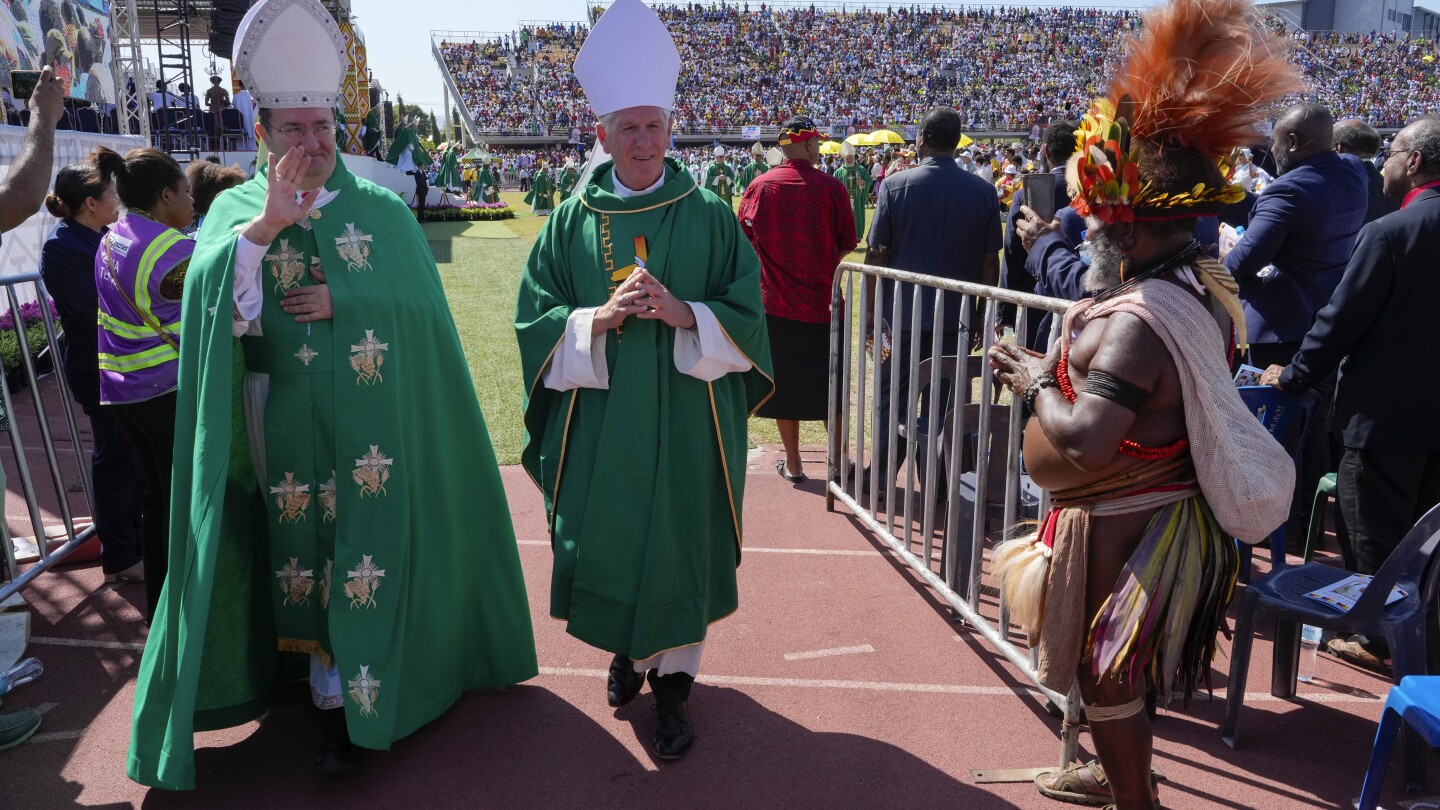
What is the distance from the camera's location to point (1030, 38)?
62094mm

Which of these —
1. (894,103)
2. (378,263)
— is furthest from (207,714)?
(894,103)

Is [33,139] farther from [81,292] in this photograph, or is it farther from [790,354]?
[790,354]

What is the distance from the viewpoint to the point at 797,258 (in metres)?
6.08

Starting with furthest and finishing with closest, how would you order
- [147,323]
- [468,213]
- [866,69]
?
[866,69]
[468,213]
[147,323]

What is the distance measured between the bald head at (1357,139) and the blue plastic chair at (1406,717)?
17.1 ft

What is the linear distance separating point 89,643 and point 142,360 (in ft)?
4.03

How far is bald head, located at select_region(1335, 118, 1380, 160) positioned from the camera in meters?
6.46


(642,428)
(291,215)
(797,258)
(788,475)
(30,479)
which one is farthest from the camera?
(788,475)

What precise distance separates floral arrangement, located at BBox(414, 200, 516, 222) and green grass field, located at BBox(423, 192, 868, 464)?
4.88ft

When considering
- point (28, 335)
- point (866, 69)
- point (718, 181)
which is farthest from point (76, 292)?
point (866, 69)

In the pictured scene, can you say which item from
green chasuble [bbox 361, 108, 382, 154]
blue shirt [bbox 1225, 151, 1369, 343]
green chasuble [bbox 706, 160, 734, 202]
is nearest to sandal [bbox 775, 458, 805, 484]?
blue shirt [bbox 1225, 151, 1369, 343]

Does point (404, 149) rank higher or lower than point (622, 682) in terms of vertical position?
higher

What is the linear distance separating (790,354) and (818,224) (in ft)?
2.71

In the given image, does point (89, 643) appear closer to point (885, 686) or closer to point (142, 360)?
point (142, 360)
